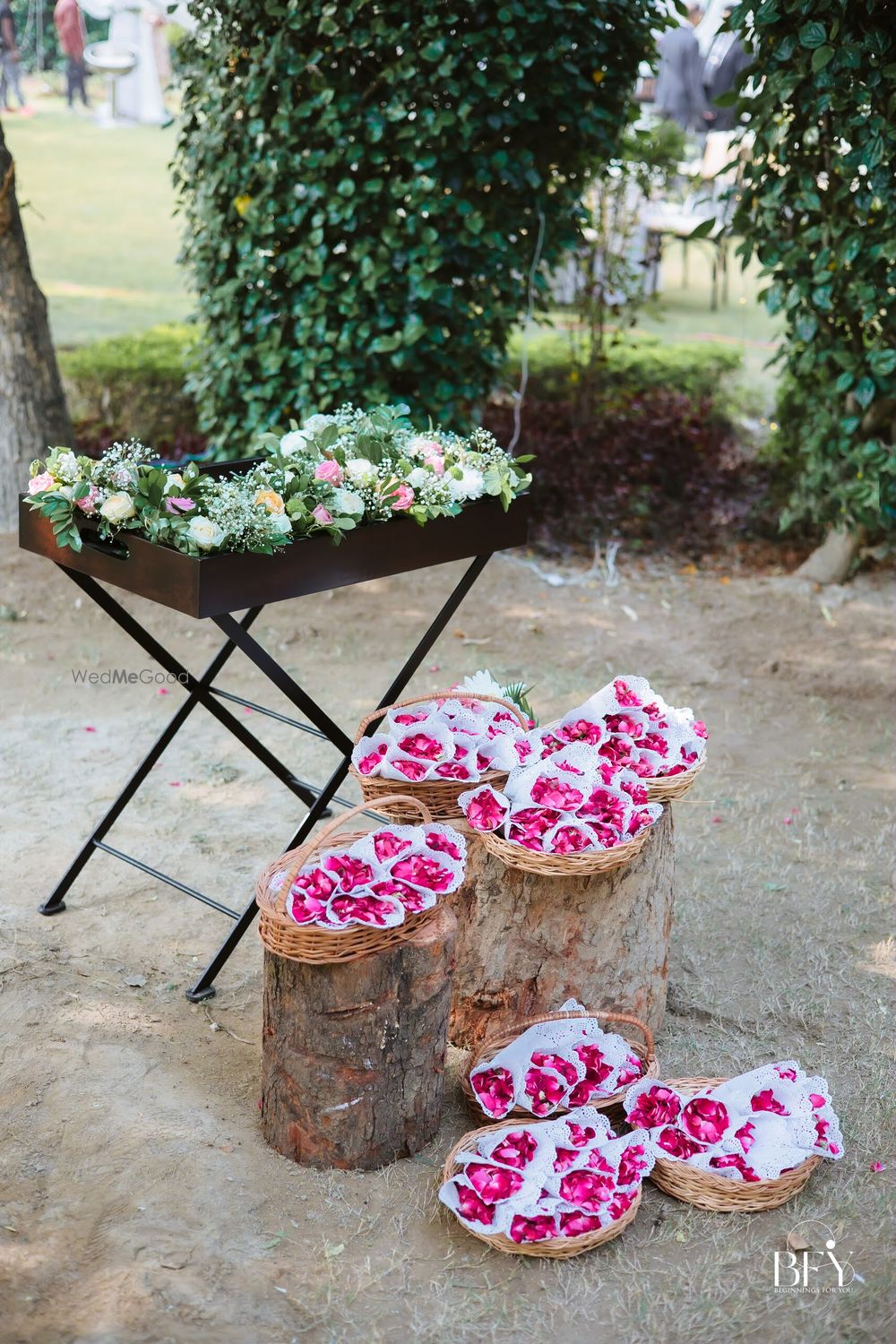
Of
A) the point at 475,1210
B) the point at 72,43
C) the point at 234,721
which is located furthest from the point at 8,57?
the point at 475,1210

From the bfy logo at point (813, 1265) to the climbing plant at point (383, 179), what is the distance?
4.18 m

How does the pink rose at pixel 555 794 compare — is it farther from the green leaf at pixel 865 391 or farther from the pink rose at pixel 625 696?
the green leaf at pixel 865 391

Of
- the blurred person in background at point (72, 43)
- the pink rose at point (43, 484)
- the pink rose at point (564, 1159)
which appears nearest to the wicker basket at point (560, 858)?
the pink rose at point (564, 1159)

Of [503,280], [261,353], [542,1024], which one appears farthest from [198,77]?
[542,1024]

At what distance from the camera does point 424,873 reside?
2.56m

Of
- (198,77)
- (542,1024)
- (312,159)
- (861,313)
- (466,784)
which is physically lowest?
(542,1024)

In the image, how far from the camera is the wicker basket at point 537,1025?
268cm

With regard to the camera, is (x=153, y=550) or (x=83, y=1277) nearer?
(x=83, y=1277)

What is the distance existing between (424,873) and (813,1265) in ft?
3.41

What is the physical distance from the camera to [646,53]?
5836mm

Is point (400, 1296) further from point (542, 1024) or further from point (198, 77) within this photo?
point (198, 77)

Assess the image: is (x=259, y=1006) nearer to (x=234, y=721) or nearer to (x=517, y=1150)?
(x=234, y=721)

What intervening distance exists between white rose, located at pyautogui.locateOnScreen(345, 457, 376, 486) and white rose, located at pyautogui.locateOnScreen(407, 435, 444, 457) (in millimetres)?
193

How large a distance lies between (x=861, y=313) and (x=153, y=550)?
3.95 metres
